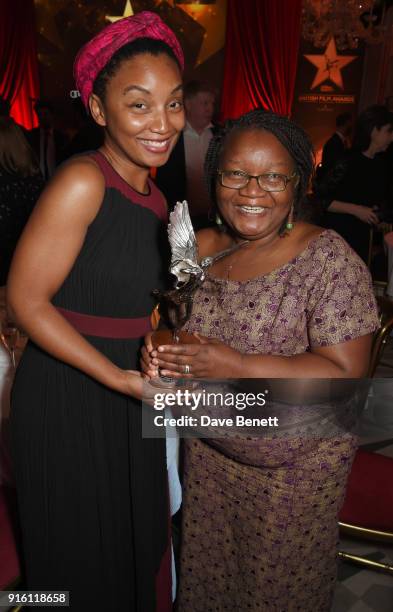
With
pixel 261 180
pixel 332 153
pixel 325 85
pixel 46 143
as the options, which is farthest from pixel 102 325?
pixel 325 85

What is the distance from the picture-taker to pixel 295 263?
1.29 m

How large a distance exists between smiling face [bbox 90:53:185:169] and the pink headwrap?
0.04m

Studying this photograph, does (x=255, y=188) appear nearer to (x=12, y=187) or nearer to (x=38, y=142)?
(x=12, y=187)

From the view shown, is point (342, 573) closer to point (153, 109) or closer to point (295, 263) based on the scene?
point (295, 263)

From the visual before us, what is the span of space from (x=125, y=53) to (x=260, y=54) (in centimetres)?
945

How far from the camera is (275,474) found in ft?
4.56

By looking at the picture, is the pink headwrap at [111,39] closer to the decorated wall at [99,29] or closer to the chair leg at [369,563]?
the chair leg at [369,563]

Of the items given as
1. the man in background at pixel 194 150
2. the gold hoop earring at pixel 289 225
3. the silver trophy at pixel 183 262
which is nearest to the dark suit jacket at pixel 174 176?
the man in background at pixel 194 150

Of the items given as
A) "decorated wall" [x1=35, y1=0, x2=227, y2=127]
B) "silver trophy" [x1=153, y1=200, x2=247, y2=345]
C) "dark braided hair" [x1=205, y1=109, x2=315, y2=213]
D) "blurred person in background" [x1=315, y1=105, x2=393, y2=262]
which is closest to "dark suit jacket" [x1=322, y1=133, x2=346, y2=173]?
"blurred person in background" [x1=315, y1=105, x2=393, y2=262]

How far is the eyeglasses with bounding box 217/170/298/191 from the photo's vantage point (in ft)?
4.02

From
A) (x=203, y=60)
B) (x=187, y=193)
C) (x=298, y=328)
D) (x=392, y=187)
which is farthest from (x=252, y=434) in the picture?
(x=203, y=60)

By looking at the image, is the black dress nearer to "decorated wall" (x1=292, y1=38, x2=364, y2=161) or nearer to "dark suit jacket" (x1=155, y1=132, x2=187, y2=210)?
"dark suit jacket" (x1=155, y1=132, x2=187, y2=210)

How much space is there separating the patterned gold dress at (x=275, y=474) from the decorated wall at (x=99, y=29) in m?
8.57

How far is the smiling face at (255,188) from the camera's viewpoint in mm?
1223
